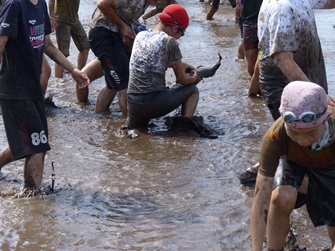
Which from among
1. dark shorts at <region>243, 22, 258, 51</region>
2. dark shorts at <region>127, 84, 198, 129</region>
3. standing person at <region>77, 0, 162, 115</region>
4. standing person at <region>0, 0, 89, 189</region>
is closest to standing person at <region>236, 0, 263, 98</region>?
dark shorts at <region>243, 22, 258, 51</region>

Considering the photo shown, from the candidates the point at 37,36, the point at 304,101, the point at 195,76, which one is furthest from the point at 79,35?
the point at 304,101

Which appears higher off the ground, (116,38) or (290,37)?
(290,37)

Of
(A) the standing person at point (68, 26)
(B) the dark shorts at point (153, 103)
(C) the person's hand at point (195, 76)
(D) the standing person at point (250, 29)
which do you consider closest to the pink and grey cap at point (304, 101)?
(B) the dark shorts at point (153, 103)

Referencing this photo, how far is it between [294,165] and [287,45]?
1.15m

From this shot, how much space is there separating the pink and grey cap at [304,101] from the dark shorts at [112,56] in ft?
13.8

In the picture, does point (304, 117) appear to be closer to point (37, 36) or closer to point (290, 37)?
point (290, 37)

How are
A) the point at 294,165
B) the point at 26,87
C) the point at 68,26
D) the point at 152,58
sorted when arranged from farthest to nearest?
the point at 68,26 < the point at 152,58 < the point at 26,87 < the point at 294,165

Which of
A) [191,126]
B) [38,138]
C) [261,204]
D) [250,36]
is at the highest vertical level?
[261,204]

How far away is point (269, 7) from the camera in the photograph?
4902 millimetres

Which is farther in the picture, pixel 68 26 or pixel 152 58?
pixel 68 26

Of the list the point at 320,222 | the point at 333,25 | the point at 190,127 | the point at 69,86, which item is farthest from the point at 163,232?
the point at 333,25

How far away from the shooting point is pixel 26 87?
17.0ft

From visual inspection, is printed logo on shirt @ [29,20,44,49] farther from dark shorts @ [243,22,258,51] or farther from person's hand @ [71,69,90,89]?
dark shorts @ [243,22,258,51]

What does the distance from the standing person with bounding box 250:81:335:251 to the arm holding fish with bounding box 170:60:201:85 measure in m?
3.05
